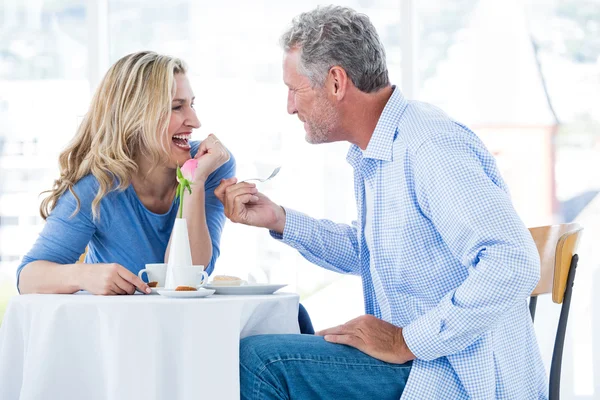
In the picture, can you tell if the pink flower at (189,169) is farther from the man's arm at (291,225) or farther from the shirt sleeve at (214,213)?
the shirt sleeve at (214,213)

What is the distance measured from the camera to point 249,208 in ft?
6.80

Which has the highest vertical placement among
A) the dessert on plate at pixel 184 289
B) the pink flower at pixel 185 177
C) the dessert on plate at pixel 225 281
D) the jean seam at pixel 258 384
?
the pink flower at pixel 185 177

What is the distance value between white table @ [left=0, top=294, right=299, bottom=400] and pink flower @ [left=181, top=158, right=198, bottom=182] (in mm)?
557

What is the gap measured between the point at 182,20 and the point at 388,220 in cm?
277

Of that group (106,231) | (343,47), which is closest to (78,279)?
(106,231)

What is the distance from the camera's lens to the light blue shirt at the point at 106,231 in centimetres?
214

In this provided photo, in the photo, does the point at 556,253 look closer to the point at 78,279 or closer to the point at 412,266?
the point at 412,266

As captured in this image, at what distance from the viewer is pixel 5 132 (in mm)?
4145

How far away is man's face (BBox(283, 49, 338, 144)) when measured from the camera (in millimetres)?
1914

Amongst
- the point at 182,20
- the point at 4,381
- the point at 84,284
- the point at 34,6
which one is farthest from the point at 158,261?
the point at 34,6

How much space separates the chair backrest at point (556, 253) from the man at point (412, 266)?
0.49 ft

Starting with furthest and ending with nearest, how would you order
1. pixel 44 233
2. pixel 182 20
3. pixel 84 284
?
pixel 182 20
pixel 44 233
pixel 84 284

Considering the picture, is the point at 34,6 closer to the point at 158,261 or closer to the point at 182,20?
the point at 182,20

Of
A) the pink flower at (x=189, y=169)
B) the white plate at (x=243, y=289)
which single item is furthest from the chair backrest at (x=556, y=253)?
the pink flower at (x=189, y=169)
